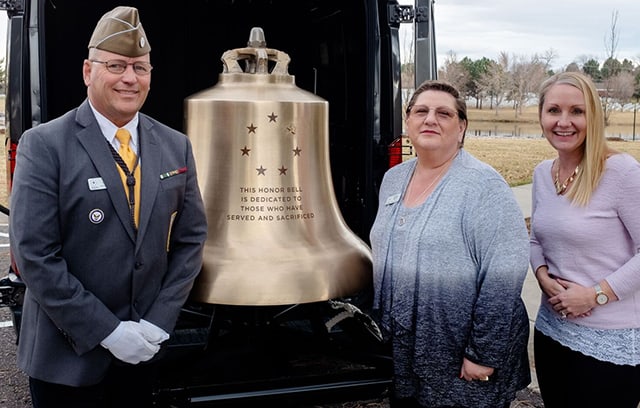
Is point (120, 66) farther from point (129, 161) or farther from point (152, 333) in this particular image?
point (152, 333)

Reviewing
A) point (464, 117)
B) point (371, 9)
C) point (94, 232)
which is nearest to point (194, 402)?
point (94, 232)

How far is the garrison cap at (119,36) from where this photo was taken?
209 cm

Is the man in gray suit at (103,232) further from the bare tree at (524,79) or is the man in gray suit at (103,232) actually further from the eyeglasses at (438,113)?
the bare tree at (524,79)

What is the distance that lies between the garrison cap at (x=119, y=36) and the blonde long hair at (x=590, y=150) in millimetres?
1357

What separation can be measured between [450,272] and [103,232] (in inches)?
39.7

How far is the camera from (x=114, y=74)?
2094mm

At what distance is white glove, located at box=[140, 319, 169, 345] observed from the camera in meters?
2.18

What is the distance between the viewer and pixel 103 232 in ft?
6.98

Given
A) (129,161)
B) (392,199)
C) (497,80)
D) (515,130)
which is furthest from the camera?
(497,80)

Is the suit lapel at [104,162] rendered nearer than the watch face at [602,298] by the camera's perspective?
Yes

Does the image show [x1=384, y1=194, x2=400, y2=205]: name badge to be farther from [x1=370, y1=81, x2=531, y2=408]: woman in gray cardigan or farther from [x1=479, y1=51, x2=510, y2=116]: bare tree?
[x1=479, y1=51, x2=510, y2=116]: bare tree

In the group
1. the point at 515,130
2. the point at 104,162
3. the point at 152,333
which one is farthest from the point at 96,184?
the point at 515,130

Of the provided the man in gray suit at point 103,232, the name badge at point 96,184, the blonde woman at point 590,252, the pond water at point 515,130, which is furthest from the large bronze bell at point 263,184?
the pond water at point 515,130

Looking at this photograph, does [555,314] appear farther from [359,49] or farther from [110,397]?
[359,49]
